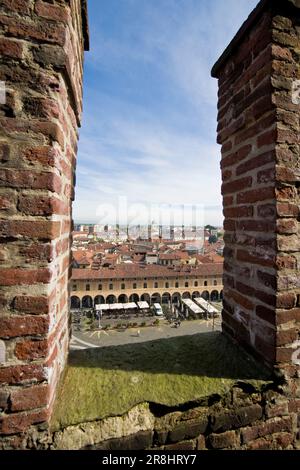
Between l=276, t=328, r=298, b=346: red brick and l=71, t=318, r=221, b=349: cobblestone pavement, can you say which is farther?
l=71, t=318, r=221, b=349: cobblestone pavement

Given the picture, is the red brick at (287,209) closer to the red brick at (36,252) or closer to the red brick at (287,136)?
the red brick at (287,136)

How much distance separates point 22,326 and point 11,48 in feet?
4.56

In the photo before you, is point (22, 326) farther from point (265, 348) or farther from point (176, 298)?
point (176, 298)

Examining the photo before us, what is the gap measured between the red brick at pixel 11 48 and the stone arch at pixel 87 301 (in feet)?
138

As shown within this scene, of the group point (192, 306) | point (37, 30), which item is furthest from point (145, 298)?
point (37, 30)

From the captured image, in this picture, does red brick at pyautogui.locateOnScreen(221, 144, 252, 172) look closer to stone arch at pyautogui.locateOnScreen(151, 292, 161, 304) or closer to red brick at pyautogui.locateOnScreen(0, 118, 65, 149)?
red brick at pyautogui.locateOnScreen(0, 118, 65, 149)

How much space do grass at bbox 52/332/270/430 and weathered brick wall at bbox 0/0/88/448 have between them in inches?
10.8

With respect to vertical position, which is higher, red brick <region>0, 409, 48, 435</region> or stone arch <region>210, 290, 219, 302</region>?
red brick <region>0, 409, 48, 435</region>

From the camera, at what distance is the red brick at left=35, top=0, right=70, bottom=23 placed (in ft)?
4.59

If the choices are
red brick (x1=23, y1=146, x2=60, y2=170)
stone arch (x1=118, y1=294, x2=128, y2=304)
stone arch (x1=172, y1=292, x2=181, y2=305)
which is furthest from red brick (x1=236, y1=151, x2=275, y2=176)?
stone arch (x1=172, y1=292, x2=181, y2=305)

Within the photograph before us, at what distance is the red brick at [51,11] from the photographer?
4.59ft

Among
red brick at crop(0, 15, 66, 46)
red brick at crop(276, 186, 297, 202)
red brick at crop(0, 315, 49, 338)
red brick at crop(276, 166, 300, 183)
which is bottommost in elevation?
red brick at crop(0, 315, 49, 338)

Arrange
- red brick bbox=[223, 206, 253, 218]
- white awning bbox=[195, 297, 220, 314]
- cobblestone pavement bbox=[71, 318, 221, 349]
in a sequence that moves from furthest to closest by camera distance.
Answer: white awning bbox=[195, 297, 220, 314] < cobblestone pavement bbox=[71, 318, 221, 349] < red brick bbox=[223, 206, 253, 218]

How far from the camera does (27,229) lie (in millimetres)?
1350
